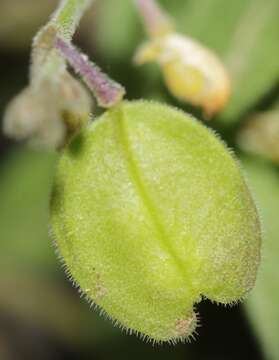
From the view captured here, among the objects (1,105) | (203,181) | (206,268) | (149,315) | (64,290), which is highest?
(203,181)

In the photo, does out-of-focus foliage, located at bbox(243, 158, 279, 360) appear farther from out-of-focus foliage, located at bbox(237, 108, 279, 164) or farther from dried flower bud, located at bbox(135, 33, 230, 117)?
dried flower bud, located at bbox(135, 33, 230, 117)

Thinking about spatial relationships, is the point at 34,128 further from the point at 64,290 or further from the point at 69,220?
the point at 64,290

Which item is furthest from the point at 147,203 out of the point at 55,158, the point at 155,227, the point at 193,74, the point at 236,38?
the point at 55,158

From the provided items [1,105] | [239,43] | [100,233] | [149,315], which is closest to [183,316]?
[149,315]

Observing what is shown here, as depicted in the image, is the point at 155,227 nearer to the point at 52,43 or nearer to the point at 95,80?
the point at 95,80

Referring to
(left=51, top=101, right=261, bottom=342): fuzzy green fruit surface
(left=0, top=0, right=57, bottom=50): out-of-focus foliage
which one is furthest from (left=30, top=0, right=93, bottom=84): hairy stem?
(left=0, top=0, right=57, bottom=50): out-of-focus foliage
